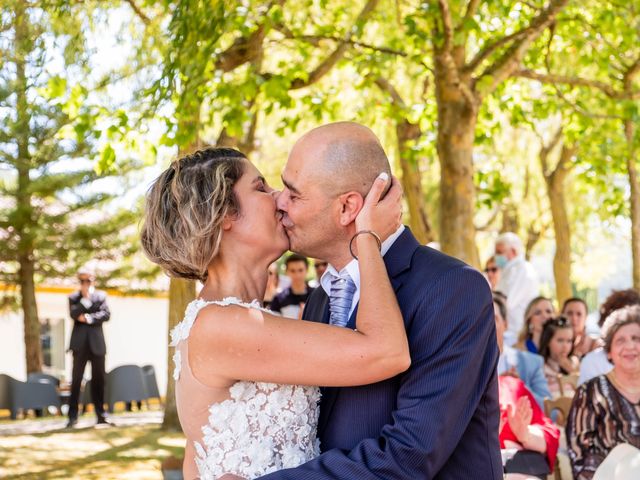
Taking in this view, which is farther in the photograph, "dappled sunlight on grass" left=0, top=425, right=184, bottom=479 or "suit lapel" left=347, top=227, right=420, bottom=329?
"dappled sunlight on grass" left=0, top=425, right=184, bottom=479

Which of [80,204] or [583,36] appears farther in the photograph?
[80,204]

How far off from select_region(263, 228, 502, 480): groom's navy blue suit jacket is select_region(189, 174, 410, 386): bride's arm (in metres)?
0.09

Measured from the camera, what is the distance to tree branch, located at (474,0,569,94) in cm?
1017

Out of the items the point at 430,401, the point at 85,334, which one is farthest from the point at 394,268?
the point at 85,334

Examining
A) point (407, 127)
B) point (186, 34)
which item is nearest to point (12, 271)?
point (407, 127)

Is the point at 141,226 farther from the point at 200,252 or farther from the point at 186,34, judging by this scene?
the point at 186,34

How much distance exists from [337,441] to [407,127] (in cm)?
1316

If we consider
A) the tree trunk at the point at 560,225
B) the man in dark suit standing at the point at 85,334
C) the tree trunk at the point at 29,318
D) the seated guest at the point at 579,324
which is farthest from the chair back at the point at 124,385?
the seated guest at the point at 579,324

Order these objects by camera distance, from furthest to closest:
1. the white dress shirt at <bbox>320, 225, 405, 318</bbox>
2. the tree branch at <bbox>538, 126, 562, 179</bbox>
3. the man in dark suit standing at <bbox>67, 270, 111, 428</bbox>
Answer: the tree branch at <bbox>538, 126, 562, 179</bbox> → the man in dark suit standing at <bbox>67, 270, 111, 428</bbox> → the white dress shirt at <bbox>320, 225, 405, 318</bbox>

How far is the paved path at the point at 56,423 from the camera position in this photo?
14688 millimetres

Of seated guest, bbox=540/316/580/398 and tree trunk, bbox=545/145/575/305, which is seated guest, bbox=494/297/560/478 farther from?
tree trunk, bbox=545/145/575/305

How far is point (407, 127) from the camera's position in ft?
51.9

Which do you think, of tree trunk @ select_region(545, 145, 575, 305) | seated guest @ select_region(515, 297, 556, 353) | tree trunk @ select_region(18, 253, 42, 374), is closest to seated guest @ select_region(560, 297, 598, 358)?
seated guest @ select_region(515, 297, 556, 353)

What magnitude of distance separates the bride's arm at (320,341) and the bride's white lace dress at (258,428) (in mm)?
127
